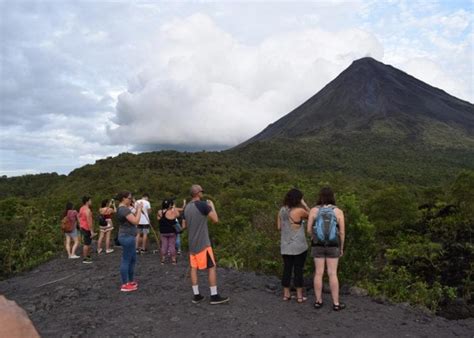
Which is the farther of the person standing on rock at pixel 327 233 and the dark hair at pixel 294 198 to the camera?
the dark hair at pixel 294 198

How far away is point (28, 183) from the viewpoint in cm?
6028

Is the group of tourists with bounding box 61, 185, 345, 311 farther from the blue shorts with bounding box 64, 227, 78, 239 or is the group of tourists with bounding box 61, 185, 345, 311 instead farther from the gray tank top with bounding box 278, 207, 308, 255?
the blue shorts with bounding box 64, 227, 78, 239

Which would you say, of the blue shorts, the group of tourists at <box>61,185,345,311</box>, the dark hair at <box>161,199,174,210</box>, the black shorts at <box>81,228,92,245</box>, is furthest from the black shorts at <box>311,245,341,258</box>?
the blue shorts

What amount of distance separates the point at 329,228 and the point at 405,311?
178 centimetres

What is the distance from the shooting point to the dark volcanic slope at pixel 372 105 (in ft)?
390

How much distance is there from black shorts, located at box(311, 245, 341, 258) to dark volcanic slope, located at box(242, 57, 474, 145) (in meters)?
107

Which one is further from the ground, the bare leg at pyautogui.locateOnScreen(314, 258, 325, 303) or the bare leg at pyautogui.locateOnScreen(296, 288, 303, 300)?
the bare leg at pyautogui.locateOnScreen(314, 258, 325, 303)

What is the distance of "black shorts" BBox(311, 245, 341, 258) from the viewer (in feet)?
18.2

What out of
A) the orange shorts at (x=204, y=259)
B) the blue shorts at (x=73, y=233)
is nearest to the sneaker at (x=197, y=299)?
the orange shorts at (x=204, y=259)

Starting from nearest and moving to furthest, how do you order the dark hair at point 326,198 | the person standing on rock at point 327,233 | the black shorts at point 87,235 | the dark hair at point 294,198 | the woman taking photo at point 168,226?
the person standing on rock at point 327,233 → the dark hair at point 326,198 → the dark hair at point 294,198 → the woman taking photo at point 168,226 → the black shorts at point 87,235

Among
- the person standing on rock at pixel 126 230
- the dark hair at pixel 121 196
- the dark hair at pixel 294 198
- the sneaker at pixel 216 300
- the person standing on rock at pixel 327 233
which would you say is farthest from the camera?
the dark hair at pixel 121 196

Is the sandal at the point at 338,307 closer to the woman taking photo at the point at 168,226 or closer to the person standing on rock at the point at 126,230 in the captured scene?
the person standing on rock at the point at 126,230

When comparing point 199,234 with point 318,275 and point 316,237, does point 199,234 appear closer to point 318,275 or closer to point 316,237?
point 316,237

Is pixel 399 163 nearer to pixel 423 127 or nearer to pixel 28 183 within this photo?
pixel 423 127
